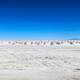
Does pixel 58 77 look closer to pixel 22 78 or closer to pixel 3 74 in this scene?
pixel 22 78

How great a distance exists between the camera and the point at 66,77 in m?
10.7

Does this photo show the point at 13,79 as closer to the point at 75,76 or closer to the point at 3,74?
the point at 3,74

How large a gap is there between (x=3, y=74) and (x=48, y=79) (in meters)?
3.02

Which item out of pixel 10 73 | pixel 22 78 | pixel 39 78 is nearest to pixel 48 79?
pixel 39 78

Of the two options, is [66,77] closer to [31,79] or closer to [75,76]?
[75,76]

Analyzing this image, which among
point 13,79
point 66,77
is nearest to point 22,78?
point 13,79

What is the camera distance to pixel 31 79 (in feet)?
34.1

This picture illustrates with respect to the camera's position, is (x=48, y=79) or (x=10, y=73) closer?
(x=48, y=79)

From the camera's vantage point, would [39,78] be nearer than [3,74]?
Yes

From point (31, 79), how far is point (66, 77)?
2096mm

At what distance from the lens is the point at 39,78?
1059 cm

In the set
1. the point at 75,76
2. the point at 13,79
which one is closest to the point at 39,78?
the point at 13,79

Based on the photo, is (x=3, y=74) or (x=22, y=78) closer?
(x=22, y=78)

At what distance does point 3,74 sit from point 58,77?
351cm
